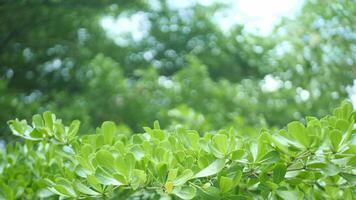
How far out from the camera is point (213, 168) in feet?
2.54

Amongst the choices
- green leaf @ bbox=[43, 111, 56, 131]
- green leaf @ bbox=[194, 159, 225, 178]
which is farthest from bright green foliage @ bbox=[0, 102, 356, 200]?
green leaf @ bbox=[43, 111, 56, 131]

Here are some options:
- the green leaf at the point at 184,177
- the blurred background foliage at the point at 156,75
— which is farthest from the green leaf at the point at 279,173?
the blurred background foliage at the point at 156,75

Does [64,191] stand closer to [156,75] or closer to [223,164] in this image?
[223,164]

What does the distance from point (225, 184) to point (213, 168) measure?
32 millimetres

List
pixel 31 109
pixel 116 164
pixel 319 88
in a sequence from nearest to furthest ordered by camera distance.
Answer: pixel 116 164 < pixel 31 109 < pixel 319 88

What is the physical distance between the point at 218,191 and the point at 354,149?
221 mm

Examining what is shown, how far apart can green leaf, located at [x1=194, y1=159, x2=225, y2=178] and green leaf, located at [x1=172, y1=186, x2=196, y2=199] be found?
3cm

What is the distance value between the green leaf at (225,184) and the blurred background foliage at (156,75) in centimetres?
142

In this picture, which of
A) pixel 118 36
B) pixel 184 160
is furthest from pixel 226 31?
pixel 184 160

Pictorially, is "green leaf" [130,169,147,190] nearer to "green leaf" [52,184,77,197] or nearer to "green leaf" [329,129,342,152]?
"green leaf" [52,184,77,197]

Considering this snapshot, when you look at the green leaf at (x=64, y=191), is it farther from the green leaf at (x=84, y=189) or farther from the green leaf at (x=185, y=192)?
the green leaf at (x=185, y=192)

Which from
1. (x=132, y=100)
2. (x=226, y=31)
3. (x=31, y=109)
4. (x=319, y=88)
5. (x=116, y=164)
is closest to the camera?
(x=116, y=164)

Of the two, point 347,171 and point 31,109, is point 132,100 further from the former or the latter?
point 347,171

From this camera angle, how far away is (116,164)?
30.3 inches
